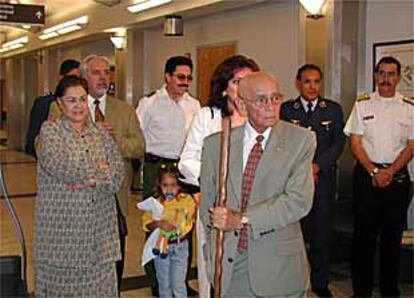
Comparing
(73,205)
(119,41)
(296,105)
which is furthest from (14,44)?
(73,205)

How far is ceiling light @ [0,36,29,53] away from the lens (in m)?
14.5

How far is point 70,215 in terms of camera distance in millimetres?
3066

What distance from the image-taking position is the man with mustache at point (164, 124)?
4.39 meters

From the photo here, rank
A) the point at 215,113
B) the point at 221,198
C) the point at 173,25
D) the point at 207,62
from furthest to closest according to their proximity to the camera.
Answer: the point at 207,62 < the point at 173,25 < the point at 215,113 < the point at 221,198

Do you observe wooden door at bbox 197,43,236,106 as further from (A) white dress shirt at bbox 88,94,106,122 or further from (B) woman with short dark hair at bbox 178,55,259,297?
(B) woman with short dark hair at bbox 178,55,259,297

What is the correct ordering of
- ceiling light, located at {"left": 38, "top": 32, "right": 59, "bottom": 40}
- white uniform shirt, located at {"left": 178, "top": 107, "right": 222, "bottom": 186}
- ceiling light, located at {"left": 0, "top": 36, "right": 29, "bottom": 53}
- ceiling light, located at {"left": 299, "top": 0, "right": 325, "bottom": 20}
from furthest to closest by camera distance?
ceiling light, located at {"left": 0, "top": 36, "right": 29, "bottom": 53}
ceiling light, located at {"left": 38, "top": 32, "right": 59, "bottom": 40}
ceiling light, located at {"left": 299, "top": 0, "right": 325, "bottom": 20}
white uniform shirt, located at {"left": 178, "top": 107, "right": 222, "bottom": 186}

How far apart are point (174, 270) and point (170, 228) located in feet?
0.93

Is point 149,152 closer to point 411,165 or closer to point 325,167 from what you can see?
point 325,167

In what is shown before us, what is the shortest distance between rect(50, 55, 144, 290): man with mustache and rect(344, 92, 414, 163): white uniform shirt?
169cm

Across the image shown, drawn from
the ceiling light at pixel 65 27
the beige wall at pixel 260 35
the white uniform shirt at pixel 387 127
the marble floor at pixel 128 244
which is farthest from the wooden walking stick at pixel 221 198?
the ceiling light at pixel 65 27

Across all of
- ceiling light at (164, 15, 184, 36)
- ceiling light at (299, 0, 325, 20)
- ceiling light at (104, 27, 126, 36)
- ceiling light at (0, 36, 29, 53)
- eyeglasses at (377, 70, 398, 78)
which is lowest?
eyeglasses at (377, 70, 398, 78)

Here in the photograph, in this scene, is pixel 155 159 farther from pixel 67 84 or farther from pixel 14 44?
pixel 14 44

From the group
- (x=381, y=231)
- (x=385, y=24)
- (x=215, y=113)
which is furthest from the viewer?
A: (x=385, y=24)

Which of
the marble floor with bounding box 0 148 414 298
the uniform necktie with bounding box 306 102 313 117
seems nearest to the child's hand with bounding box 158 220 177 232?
the marble floor with bounding box 0 148 414 298
